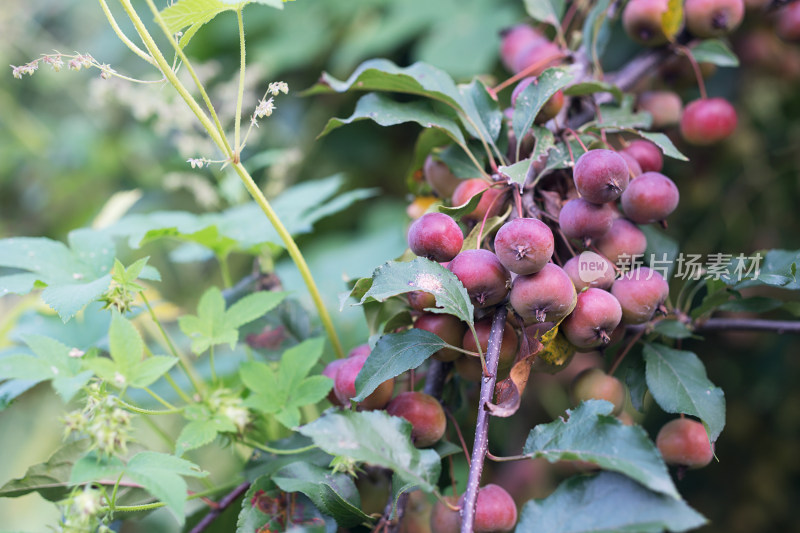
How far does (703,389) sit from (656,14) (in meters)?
0.51

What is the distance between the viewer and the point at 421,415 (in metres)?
0.57

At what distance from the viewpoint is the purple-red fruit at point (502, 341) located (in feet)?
1.88

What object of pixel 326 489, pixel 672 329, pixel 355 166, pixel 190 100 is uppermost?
pixel 190 100

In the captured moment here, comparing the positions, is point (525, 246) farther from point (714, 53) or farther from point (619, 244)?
point (714, 53)

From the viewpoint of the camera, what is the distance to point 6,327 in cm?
101

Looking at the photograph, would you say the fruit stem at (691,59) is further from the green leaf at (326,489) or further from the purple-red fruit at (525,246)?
the green leaf at (326,489)

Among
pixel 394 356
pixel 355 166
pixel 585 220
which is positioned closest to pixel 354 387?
pixel 394 356

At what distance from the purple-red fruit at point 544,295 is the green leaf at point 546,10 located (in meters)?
0.50

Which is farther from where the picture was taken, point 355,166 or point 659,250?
point 355,166

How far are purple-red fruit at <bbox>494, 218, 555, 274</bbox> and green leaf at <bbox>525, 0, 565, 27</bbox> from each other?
0.48 m

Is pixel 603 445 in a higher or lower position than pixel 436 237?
lower

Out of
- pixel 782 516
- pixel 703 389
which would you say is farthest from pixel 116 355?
pixel 782 516

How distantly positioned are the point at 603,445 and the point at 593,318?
12cm

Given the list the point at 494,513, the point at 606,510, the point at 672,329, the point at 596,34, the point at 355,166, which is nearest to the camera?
the point at 606,510
